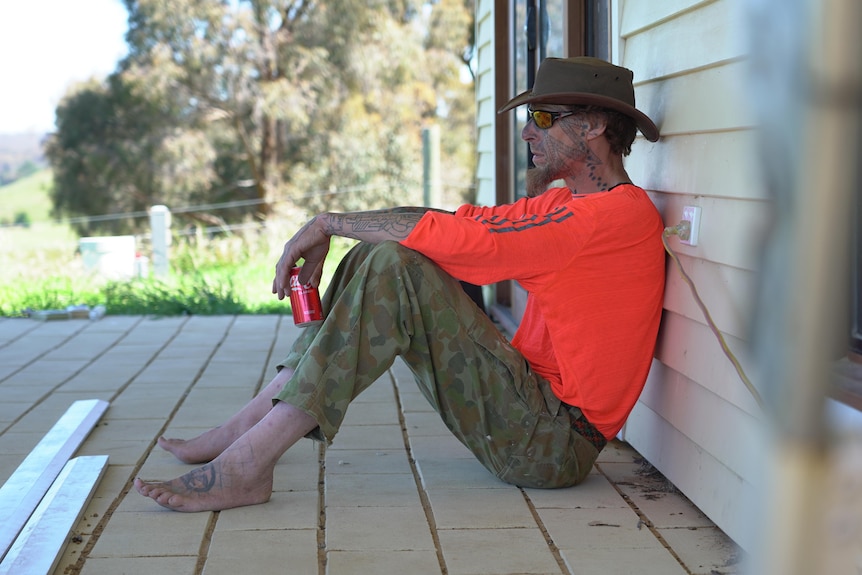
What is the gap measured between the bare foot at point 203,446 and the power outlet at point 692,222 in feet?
4.42

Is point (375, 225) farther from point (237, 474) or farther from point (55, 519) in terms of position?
point (55, 519)

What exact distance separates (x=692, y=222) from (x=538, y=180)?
53 cm

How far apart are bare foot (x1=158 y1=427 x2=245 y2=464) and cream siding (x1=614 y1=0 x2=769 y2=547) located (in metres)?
1.23

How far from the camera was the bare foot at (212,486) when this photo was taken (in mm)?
2471

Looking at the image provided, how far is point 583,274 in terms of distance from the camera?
252 centimetres

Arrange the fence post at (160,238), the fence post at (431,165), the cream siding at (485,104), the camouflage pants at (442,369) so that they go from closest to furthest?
the camouflage pants at (442,369) < the cream siding at (485,104) < the fence post at (431,165) < the fence post at (160,238)

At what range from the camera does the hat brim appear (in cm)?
262

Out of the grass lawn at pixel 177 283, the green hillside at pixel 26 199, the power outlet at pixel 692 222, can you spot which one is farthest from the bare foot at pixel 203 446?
the green hillside at pixel 26 199

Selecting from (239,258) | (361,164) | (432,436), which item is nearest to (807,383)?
(432,436)

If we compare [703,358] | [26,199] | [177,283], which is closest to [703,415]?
[703,358]

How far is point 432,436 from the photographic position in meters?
3.33

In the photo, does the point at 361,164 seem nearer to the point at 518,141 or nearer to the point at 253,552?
the point at 518,141

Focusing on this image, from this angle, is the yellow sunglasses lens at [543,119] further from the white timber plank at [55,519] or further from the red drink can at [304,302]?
the white timber plank at [55,519]

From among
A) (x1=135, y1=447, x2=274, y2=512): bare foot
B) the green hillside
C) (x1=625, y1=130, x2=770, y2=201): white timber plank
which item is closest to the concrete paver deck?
(x1=135, y1=447, x2=274, y2=512): bare foot
